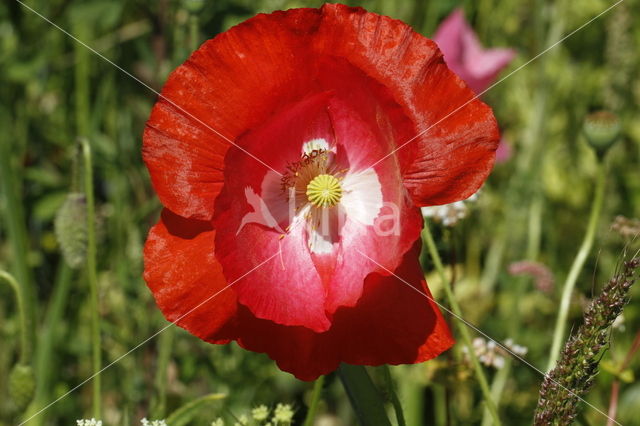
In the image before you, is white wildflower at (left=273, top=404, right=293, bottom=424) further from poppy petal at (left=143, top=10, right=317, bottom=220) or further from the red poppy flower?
poppy petal at (left=143, top=10, right=317, bottom=220)

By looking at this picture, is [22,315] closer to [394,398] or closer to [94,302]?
[94,302]

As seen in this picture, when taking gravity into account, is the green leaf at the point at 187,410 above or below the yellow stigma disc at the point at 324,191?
below

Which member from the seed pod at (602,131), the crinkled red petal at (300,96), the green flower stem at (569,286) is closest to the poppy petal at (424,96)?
the crinkled red petal at (300,96)

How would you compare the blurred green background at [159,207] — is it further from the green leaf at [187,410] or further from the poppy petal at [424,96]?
the poppy petal at [424,96]

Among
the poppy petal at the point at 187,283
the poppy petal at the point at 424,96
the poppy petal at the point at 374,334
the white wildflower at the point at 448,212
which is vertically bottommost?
the poppy petal at the point at 374,334

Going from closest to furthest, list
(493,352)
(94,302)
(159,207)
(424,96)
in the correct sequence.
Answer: (424,96) → (94,302) → (493,352) → (159,207)

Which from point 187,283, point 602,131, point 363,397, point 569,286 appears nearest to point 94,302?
point 187,283
